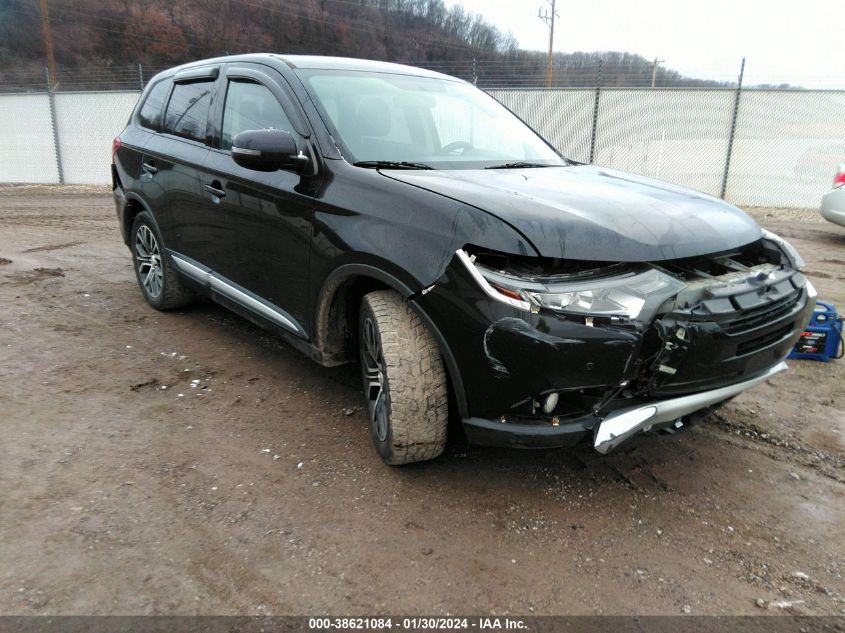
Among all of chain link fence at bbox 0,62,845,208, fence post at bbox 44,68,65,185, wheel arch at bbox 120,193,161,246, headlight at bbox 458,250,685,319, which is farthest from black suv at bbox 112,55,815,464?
fence post at bbox 44,68,65,185

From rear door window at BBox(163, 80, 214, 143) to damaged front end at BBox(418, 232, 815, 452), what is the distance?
2385 mm

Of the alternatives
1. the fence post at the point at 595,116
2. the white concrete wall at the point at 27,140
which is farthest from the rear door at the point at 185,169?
the white concrete wall at the point at 27,140

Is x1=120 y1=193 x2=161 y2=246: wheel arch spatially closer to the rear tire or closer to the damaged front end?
the rear tire

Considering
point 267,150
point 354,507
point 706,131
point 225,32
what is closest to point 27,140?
point 706,131

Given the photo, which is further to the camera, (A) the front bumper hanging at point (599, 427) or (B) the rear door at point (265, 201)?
(B) the rear door at point (265, 201)

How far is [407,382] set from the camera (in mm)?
2482

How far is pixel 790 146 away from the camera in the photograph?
11.6 m

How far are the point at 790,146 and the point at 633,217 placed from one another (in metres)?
11.4

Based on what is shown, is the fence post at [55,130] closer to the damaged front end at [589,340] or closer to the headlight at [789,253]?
the damaged front end at [589,340]

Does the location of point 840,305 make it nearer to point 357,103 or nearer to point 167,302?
point 357,103

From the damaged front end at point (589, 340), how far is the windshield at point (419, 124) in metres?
1.03

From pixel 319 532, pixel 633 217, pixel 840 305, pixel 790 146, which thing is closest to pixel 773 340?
pixel 633 217

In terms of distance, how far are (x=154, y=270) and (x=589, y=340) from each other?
12.6 feet

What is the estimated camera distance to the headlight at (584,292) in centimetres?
213
